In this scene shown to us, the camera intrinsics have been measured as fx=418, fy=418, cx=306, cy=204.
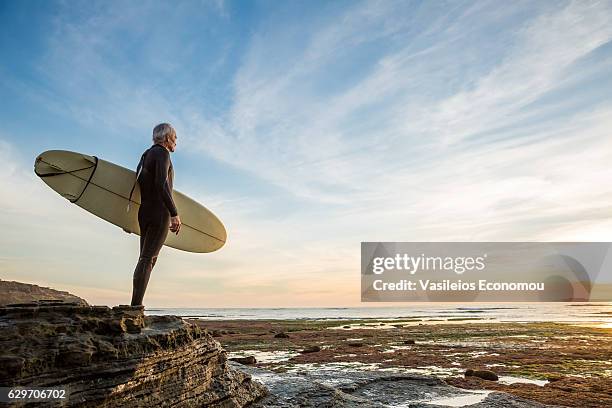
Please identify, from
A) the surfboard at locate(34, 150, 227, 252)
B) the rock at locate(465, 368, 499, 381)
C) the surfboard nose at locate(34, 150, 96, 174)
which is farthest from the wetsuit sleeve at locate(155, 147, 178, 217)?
the rock at locate(465, 368, 499, 381)

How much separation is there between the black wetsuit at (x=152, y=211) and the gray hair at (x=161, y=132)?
185mm

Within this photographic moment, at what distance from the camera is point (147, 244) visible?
7359 mm

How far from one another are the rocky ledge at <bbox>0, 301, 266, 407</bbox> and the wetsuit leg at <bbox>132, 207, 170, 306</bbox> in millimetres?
387

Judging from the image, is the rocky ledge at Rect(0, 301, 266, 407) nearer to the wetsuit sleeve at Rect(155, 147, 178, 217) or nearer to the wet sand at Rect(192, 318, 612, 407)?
the wetsuit sleeve at Rect(155, 147, 178, 217)

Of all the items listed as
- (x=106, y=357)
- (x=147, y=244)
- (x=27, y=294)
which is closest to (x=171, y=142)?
(x=147, y=244)

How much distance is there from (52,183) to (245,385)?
606cm

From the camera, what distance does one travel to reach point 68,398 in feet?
17.8

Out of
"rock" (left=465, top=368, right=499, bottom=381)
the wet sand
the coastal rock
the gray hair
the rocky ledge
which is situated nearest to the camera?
the rocky ledge

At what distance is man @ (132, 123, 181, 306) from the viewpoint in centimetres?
734

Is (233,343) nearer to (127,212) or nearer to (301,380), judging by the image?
(301,380)

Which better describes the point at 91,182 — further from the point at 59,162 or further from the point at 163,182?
the point at 163,182

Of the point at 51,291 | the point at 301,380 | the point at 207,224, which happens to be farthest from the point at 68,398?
the point at 301,380

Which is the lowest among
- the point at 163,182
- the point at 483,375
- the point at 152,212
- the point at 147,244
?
the point at 483,375

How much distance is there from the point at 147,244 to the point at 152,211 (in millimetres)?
590
